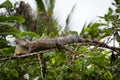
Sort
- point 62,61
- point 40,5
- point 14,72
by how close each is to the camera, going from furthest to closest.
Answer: point 40,5 < point 62,61 < point 14,72

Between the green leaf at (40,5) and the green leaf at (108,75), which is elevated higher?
the green leaf at (40,5)

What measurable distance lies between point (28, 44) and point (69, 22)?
8.36 metres

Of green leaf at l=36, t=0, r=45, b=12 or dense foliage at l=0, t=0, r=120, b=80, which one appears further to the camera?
green leaf at l=36, t=0, r=45, b=12

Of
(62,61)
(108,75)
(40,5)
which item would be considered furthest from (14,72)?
(40,5)

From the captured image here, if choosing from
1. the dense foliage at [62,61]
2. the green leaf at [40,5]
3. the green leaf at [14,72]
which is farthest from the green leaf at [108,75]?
the green leaf at [40,5]

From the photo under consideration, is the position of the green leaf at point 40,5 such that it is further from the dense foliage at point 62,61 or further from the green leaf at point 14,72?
the green leaf at point 14,72

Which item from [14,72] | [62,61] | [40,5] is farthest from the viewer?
[40,5]

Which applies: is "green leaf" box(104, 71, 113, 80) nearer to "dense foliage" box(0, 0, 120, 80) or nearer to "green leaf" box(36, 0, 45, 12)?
"dense foliage" box(0, 0, 120, 80)

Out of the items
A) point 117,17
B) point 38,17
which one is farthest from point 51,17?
point 117,17

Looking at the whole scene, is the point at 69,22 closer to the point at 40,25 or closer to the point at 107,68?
the point at 40,25

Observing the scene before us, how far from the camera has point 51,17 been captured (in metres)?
9.74

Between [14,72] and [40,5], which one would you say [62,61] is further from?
[40,5]

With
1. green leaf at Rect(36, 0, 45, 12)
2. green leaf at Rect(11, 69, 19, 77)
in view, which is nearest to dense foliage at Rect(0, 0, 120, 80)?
green leaf at Rect(11, 69, 19, 77)

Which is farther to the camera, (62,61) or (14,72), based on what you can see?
(62,61)
